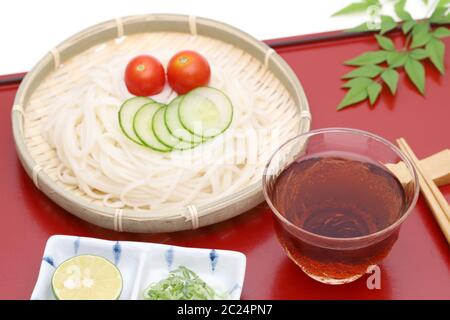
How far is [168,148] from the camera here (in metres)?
3.05

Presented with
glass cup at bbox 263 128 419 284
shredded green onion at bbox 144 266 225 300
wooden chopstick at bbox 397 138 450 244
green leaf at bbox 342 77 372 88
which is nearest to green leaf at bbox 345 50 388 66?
green leaf at bbox 342 77 372 88

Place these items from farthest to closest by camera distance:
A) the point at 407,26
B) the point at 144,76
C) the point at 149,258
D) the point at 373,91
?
1. the point at 407,26
2. the point at 373,91
3. the point at 144,76
4. the point at 149,258

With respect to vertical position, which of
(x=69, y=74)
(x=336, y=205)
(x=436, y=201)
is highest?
(x=69, y=74)

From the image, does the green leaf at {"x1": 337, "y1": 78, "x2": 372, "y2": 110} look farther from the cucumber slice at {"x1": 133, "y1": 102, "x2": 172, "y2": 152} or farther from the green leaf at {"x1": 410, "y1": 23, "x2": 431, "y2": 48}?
the cucumber slice at {"x1": 133, "y1": 102, "x2": 172, "y2": 152}

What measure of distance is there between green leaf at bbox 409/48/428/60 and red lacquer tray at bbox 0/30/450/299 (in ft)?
0.33

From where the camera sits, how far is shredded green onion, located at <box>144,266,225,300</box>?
8.38ft

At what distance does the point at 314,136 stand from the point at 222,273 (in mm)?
596

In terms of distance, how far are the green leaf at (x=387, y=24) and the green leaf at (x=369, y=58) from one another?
0.15 metres

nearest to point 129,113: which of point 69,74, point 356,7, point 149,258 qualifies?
point 69,74

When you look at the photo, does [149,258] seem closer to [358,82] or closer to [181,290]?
[181,290]

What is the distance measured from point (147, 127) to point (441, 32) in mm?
1451

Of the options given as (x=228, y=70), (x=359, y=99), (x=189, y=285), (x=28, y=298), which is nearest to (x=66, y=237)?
(x=28, y=298)

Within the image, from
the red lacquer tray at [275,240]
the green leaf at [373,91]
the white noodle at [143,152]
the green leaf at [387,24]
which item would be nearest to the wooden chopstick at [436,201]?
the red lacquer tray at [275,240]

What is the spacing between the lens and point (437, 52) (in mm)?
3562
